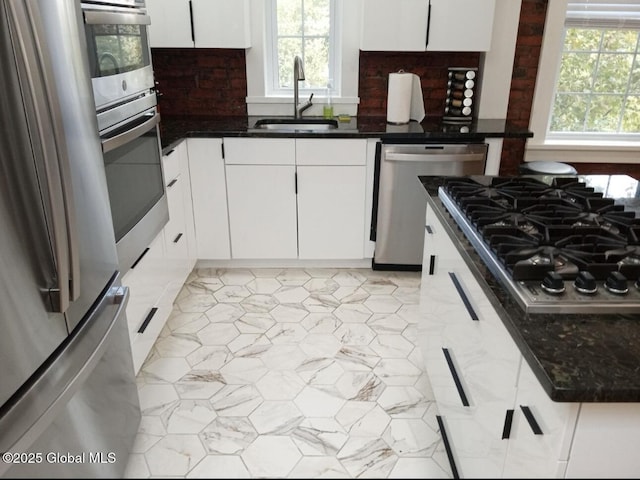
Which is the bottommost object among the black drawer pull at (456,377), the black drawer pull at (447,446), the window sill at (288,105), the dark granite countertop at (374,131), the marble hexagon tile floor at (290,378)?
the marble hexagon tile floor at (290,378)

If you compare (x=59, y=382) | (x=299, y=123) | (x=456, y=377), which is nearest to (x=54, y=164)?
(x=59, y=382)

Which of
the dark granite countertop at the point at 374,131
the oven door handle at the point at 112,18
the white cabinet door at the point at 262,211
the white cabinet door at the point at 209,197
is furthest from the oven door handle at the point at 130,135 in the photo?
the white cabinet door at the point at 262,211

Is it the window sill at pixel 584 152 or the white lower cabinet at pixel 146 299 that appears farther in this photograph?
the window sill at pixel 584 152

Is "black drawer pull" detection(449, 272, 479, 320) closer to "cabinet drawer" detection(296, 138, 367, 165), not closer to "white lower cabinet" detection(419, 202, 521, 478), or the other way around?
"white lower cabinet" detection(419, 202, 521, 478)

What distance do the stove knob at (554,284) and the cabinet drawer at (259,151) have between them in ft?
6.84

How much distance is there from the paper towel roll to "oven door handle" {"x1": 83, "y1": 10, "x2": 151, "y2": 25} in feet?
5.35

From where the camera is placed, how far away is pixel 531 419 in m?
1.06

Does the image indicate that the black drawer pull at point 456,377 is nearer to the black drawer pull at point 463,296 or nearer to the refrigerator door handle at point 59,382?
the black drawer pull at point 463,296

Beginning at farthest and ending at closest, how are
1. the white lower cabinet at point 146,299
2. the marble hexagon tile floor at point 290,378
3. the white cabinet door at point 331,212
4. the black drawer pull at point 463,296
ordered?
the white cabinet door at point 331,212 → the white lower cabinet at point 146,299 → the marble hexagon tile floor at point 290,378 → the black drawer pull at point 463,296

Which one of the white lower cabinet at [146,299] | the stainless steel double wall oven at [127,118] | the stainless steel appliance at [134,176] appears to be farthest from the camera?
the white lower cabinet at [146,299]

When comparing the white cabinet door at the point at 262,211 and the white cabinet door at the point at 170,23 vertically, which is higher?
the white cabinet door at the point at 170,23

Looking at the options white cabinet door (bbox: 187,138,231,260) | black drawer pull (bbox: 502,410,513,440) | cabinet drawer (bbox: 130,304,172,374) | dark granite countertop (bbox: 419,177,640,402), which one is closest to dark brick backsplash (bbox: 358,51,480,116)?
white cabinet door (bbox: 187,138,231,260)

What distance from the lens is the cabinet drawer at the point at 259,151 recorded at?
3039 mm

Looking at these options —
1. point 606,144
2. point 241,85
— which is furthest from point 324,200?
point 606,144
